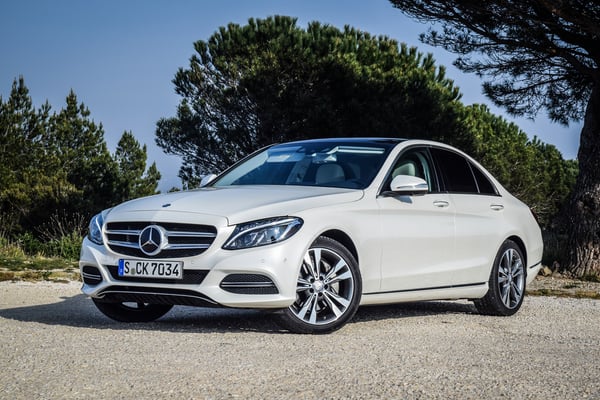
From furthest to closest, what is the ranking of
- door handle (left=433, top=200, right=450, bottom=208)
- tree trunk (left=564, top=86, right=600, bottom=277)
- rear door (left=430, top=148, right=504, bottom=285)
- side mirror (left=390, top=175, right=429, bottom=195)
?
tree trunk (left=564, top=86, right=600, bottom=277) < rear door (left=430, top=148, right=504, bottom=285) < door handle (left=433, top=200, right=450, bottom=208) < side mirror (left=390, top=175, right=429, bottom=195)

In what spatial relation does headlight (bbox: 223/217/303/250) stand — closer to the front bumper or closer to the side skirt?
the front bumper

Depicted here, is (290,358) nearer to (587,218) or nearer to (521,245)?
(521,245)

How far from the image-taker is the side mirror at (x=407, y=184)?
7430 mm

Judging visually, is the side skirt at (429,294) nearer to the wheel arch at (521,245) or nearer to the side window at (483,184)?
the wheel arch at (521,245)

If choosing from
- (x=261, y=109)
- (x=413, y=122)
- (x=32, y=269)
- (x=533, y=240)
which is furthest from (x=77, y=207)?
(x=533, y=240)

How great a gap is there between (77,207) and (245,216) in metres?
28.5

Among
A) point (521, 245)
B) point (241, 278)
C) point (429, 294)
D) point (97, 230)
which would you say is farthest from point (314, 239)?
point (521, 245)

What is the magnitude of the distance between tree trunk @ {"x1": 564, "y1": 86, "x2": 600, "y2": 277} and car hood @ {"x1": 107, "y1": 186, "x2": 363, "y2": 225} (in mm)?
9594

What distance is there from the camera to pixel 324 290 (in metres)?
6.74

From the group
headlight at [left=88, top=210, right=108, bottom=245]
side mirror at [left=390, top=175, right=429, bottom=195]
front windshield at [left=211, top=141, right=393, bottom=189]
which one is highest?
front windshield at [left=211, top=141, right=393, bottom=189]

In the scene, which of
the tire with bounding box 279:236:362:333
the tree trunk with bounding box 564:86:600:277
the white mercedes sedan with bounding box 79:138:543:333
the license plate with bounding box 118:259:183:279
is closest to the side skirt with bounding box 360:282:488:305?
the white mercedes sedan with bounding box 79:138:543:333

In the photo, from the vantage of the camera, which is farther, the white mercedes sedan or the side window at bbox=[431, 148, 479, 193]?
the side window at bbox=[431, 148, 479, 193]

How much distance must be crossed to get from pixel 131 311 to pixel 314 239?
6.62 feet

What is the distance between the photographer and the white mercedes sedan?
646 cm
